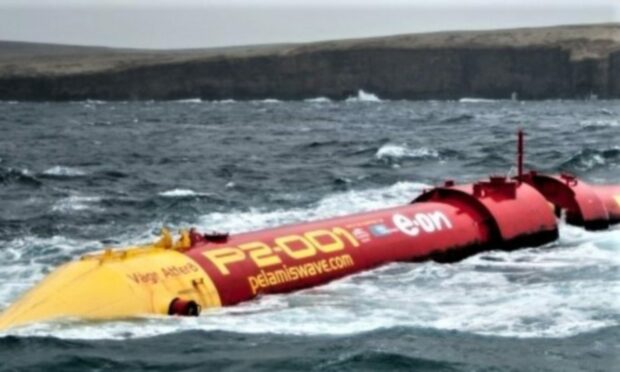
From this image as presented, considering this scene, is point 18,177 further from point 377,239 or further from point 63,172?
point 377,239

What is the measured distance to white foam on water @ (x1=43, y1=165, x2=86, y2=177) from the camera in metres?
35.3

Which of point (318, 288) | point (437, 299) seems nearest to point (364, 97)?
point (318, 288)

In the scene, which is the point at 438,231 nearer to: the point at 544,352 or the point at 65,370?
the point at 544,352

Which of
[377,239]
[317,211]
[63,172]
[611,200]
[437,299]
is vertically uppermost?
[377,239]

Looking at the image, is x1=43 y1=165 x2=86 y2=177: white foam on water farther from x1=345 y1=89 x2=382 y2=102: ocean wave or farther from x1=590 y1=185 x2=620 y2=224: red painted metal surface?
x1=345 y1=89 x2=382 y2=102: ocean wave

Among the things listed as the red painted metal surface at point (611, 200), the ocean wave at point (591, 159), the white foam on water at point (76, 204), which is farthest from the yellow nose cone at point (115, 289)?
the ocean wave at point (591, 159)

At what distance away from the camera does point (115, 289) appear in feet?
50.2

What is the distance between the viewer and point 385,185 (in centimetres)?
3142

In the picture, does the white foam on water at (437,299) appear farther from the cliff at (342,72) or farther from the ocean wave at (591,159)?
the cliff at (342,72)

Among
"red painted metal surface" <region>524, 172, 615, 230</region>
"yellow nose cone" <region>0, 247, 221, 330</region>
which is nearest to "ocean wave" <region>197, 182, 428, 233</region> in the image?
"red painted metal surface" <region>524, 172, 615, 230</region>

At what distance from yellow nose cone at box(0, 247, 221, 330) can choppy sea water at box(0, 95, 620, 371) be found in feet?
0.96

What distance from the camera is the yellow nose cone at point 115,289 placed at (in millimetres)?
15125

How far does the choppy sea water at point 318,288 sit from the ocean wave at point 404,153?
0.29 ft

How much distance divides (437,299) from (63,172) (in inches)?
821
